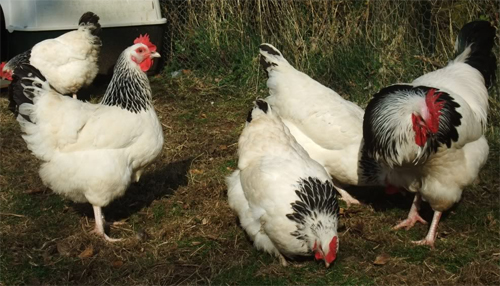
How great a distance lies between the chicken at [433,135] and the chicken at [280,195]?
20.2 inches

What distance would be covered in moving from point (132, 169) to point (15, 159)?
1.96 meters

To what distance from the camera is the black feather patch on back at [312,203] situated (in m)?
3.49

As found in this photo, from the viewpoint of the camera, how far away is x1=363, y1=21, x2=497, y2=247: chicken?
11.8ft

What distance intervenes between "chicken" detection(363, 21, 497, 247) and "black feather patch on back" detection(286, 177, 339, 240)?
534 mm

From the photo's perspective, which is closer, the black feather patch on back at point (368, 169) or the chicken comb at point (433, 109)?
the chicken comb at point (433, 109)

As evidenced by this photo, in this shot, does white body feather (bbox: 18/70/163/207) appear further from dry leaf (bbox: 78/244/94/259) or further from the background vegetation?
the background vegetation

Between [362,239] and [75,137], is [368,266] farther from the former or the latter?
[75,137]

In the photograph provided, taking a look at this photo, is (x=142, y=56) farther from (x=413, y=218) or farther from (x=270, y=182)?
(x=413, y=218)

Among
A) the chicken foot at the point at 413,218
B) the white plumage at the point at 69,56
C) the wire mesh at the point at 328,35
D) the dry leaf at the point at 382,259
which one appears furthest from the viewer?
the white plumage at the point at 69,56

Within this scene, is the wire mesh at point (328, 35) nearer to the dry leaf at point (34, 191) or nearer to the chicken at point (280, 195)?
the chicken at point (280, 195)

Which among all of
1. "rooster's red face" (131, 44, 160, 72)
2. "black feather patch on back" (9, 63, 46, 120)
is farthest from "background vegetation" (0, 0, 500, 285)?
"rooster's red face" (131, 44, 160, 72)

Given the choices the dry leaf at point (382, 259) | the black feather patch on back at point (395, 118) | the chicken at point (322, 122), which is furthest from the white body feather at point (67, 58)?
the dry leaf at point (382, 259)

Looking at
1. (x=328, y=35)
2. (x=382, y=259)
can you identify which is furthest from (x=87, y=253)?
(x=328, y=35)

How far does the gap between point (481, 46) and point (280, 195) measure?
2101 mm
